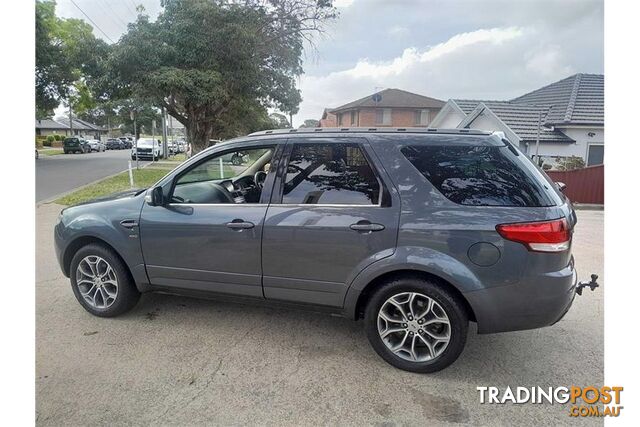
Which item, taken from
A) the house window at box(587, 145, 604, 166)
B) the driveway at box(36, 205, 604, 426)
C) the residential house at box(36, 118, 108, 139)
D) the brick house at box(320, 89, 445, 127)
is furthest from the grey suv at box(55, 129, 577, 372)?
the residential house at box(36, 118, 108, 139)

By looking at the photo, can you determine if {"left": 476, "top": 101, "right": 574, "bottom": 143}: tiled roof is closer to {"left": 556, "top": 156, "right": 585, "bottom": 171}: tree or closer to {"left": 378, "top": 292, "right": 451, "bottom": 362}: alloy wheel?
{"left": 556, "top": 156, "right": 585, "bottom": 171}: tree

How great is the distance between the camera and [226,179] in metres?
4.42

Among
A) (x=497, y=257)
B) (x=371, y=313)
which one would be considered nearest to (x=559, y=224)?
(x=497, y=257)

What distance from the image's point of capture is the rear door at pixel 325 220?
116 inches

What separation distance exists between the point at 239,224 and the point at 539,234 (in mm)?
2188

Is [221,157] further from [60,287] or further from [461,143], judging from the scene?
[60,287]

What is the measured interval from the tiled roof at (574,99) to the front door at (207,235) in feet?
50.2

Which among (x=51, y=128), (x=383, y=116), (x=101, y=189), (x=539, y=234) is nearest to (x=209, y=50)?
(x=101, y=189)

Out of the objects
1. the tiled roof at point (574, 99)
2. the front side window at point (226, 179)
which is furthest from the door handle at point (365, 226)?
the tiled roof at point (574, 99)

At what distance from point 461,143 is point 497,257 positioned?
854mm

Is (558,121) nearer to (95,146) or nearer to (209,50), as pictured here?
(209,50)

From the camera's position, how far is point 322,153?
10.5 feet

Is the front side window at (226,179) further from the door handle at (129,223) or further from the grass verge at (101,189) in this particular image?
the grass verge at (101,189)

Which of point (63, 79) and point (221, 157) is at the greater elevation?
point (63, 79)
